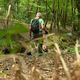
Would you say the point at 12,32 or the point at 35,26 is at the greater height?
the point at 12,32

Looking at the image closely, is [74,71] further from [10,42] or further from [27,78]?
[10,42]

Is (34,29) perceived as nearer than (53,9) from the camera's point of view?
Yes

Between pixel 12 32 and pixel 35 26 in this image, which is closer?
pixel 12 32

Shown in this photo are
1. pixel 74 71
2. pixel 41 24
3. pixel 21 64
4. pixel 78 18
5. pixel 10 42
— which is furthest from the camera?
pixel 78 18

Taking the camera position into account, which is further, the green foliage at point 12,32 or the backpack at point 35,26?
the backpack at point 35,26

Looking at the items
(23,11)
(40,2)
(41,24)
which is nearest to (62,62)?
(41,24)

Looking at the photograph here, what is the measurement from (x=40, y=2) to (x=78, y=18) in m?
3.19

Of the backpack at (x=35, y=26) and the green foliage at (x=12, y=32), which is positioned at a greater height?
the green foliage at (x=12, y=32)

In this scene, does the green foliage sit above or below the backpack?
above

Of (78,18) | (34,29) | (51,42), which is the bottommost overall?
(78,18)

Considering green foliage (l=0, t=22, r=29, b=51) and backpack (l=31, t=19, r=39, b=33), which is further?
backpack (l=31, t=19, r=39, b=33)

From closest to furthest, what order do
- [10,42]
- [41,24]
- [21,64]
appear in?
[21,64], [10,42], [41,24]

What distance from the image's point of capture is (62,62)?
1933 mm

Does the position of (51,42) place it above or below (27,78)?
above
